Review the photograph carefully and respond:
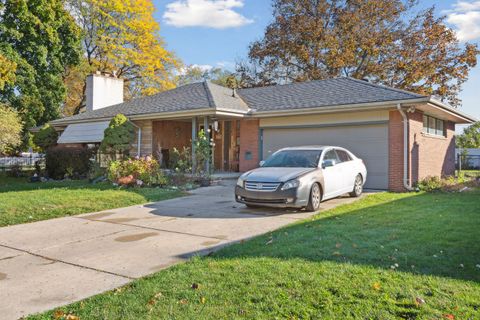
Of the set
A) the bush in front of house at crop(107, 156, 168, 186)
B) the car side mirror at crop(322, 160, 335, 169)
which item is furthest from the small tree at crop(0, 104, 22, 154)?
the car side mirror at crop(322, 160, 335, 169)

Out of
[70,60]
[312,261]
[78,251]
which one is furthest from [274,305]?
[70,60]

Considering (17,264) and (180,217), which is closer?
(17,264)

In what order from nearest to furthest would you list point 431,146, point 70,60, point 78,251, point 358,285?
point 358,285, point 78,251, point 431,146, point 70,60

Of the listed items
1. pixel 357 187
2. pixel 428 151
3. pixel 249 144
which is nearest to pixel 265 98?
pixel 249 144

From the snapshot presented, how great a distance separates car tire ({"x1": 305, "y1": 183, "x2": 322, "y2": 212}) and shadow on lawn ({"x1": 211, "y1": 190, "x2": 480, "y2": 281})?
1.48 feet

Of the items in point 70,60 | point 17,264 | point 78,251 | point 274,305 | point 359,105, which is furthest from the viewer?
point 70,60

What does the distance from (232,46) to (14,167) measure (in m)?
20.3

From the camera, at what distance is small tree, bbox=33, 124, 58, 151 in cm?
2194

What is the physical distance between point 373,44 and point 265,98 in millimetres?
12329

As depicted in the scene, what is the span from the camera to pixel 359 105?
42.1ft

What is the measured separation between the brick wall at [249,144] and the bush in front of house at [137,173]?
377 centimetres

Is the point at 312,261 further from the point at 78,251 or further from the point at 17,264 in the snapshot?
the point at 17,264

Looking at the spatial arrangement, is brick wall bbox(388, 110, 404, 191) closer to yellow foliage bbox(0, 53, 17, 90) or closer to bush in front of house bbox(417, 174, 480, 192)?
bush in front of house bbox(417, 174, 480, 192)

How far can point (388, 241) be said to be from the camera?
584cm
